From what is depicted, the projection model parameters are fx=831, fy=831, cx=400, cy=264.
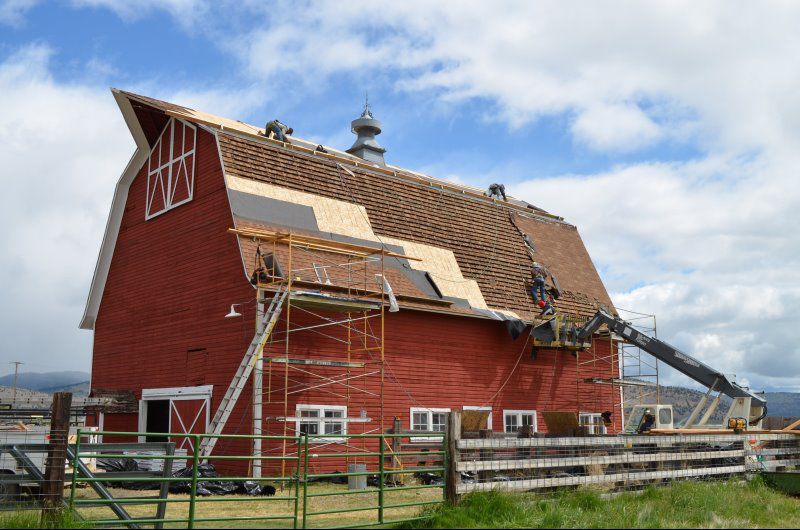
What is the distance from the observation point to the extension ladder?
725 inches

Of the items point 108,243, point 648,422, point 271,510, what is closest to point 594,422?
point 648,422

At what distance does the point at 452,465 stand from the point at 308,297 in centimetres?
784

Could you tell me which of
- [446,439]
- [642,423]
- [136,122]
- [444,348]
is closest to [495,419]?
[444,348]

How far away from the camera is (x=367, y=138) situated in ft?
118

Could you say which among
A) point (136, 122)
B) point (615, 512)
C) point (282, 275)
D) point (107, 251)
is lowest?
point (615, 512)

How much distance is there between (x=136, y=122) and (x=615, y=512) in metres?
18.1

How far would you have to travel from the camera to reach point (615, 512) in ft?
39.8

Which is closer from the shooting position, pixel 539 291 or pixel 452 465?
pixel 452 465

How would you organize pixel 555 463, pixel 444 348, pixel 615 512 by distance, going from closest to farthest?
1. pixel 615 512
2. pixel 555 463
3. pixel 444 348

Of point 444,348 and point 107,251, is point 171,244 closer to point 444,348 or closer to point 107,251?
point 107,251

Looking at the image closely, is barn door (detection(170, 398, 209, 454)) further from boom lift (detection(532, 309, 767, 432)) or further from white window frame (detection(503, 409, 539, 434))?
boom lift (detection(532, 309, 767, 432))

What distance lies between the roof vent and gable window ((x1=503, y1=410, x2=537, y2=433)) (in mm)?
13895

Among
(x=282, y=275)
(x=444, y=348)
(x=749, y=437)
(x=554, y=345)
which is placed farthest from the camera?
(x=554, y=345)

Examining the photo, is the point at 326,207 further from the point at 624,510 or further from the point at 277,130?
the point at 624,510
